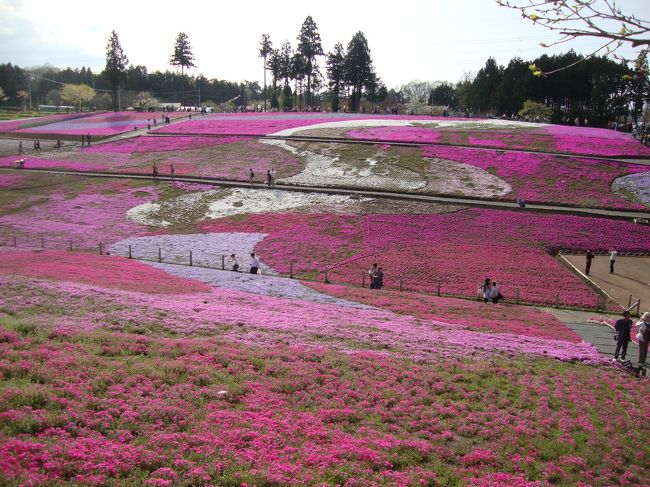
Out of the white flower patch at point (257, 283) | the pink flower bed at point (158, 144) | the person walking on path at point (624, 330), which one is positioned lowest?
the white flower patch at point (257, 283)

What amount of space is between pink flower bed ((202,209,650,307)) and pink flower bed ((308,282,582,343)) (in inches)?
120

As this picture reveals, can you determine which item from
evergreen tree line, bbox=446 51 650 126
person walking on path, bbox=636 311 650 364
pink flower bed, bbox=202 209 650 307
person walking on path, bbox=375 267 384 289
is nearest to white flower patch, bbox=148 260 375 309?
person walking on path, bbox=375 267 384 289

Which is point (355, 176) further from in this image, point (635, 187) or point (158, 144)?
point (158, 144)

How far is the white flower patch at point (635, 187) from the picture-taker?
1539 inches

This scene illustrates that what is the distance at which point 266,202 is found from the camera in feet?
132

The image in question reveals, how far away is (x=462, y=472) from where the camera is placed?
8.62m

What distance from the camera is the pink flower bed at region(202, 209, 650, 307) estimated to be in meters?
27.2

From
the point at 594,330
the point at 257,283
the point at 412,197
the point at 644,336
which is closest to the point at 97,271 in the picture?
the point at 257,283

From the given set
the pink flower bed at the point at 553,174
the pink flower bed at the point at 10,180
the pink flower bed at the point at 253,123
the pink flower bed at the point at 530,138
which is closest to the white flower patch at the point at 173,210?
the pink flower bed at the point at 10,180

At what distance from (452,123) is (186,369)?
59.3 m

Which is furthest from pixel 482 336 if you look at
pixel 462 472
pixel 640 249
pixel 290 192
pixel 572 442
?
pixel 290 192

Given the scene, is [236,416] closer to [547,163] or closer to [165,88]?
[547,163]

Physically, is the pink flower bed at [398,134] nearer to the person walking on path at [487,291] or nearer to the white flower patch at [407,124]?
the white flower patch at [407,124]

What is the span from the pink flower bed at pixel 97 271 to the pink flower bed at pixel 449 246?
7.46m
